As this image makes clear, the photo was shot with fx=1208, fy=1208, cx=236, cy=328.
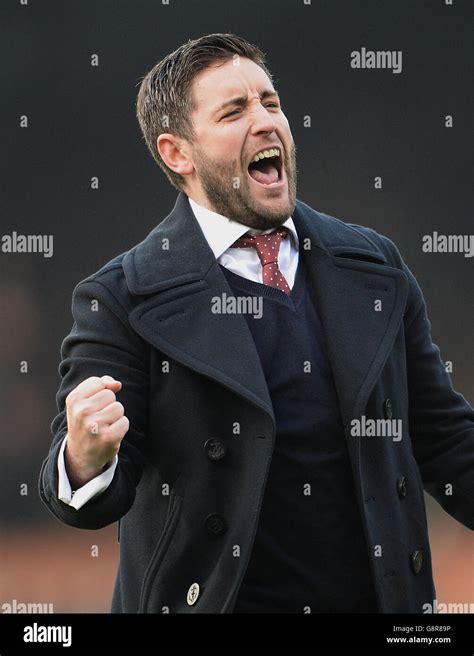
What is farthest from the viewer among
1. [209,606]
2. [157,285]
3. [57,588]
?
[57,588]

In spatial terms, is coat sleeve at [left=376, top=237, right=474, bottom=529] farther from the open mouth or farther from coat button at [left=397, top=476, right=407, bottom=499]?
the open mouth

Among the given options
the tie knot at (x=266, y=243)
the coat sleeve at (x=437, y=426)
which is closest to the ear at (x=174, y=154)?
the tie knot at (x=266, y=243)

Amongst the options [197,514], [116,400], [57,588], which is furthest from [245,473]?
[57,588]

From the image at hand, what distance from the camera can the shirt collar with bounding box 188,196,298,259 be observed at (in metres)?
2.79

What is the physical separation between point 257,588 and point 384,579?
0.90ft

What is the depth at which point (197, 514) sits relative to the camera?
101 inches

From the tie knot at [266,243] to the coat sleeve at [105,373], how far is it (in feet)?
1.13

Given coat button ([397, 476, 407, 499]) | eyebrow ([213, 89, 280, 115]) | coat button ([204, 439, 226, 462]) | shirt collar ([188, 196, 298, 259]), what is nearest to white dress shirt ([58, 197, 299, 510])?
shirt collar ([188, 196, 298, 259])

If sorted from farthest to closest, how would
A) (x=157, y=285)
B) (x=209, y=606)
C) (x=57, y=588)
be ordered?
(x=57, y=588), (x=157, y=285), (x=209, y=606)

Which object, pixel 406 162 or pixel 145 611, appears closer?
pixel 145 611

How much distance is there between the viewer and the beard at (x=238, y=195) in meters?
2.79

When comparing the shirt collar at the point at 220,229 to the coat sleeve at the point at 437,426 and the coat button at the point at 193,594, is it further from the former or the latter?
the coat button at the point at 193,594

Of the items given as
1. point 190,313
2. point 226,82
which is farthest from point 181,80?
point 190,313

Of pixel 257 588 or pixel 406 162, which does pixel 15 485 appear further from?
pixel 257 588
